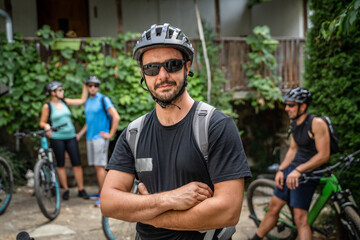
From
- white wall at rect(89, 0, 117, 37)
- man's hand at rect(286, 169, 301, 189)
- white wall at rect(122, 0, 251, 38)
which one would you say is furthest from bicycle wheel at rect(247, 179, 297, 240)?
white wall at rect(89, 0, 117, 37)

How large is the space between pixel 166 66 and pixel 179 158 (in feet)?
1.63

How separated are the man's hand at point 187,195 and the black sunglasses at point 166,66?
614 millimetres

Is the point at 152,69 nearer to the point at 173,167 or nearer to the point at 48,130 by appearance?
the point at 173,167

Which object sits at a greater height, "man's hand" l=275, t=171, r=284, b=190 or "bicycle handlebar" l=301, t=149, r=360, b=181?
"bicycle handlebar" l=301, t=149, r=360, b=181

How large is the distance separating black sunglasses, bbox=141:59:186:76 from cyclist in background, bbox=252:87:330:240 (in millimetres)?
2171

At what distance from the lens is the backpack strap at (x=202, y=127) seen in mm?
1801

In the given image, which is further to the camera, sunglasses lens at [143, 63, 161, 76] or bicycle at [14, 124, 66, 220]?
bicycle at [14, 124, 66, 220]

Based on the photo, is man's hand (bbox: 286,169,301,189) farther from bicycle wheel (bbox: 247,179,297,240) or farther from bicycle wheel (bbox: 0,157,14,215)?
bicycle wheel (bbox: 0,157,14,215)

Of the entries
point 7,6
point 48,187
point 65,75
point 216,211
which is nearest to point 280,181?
point 216,211

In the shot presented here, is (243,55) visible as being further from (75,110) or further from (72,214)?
(72,214)

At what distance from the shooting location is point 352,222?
3549 millimetres

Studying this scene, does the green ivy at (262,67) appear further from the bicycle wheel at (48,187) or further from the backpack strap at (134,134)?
the backpack strap at (134,134)

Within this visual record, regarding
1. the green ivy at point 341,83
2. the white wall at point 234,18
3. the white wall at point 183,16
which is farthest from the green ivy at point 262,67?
the green ivy at point 341,83

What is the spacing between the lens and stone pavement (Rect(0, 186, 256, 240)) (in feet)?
15.1
